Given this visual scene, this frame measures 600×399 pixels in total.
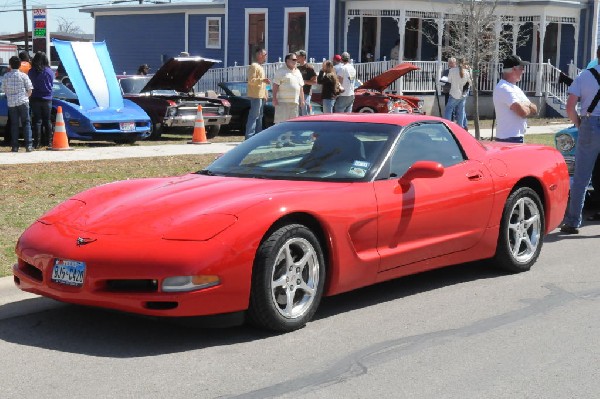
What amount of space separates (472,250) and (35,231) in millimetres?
3240

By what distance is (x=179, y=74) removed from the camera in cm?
2064

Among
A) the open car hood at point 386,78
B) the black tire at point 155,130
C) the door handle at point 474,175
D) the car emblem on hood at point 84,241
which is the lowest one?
the black tire at point 155,130

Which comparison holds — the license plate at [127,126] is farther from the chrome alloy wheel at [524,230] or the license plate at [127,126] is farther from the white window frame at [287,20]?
the white window frame at [287,20]

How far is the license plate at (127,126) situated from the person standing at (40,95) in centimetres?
140

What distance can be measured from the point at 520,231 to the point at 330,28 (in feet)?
81.5

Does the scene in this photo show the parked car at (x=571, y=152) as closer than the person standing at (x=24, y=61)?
Yes

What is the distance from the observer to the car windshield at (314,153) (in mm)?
6773

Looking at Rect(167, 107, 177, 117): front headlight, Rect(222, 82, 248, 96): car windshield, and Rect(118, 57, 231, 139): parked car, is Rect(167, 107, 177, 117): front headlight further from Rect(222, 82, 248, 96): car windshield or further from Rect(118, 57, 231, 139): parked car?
Rect(222, 82, 248, 96): car windshield

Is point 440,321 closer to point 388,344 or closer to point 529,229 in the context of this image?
point 388,344

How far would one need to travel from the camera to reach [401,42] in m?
31.0

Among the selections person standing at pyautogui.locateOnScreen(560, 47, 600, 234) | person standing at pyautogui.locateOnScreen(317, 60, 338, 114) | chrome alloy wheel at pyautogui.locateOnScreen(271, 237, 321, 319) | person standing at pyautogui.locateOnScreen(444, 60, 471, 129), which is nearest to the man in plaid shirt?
person standing at pyautogui.locateOnScreen(317, 60, 338, 114)

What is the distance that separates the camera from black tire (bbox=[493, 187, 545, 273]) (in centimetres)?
775

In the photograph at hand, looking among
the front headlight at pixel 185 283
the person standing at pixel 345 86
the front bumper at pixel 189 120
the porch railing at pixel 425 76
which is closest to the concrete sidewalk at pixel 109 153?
the front bumper at pixel 189 120

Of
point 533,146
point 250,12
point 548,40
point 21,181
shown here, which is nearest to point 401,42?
point 250,12
